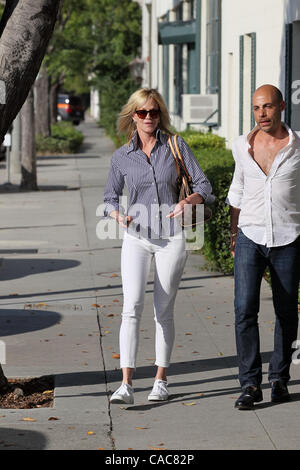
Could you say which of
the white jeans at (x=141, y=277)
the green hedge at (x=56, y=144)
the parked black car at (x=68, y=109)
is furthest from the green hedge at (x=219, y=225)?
the parked black car at (x=68, y=109)

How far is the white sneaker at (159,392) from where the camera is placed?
6.62 meters

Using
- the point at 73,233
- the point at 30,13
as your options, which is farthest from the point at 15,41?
the point at 73,233

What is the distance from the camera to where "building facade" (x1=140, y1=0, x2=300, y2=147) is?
12156mm

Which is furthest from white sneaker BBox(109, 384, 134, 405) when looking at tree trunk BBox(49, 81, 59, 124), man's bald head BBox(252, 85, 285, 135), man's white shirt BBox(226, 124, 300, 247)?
tree trunk BBox(49, 81, 59, 124)

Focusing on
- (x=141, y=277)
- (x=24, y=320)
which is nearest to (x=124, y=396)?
(x=141, y=277)

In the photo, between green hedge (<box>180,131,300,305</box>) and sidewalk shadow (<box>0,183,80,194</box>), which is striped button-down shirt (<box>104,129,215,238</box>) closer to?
green hedge (<box>180,131,300,305</box>)

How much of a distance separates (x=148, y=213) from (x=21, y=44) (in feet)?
4.47

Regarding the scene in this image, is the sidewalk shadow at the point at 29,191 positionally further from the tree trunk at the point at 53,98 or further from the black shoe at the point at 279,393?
the tree trunk at the point at 53,98

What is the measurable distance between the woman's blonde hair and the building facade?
17.0ft

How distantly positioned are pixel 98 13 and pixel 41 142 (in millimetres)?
12609

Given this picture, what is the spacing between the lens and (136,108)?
6.59m
